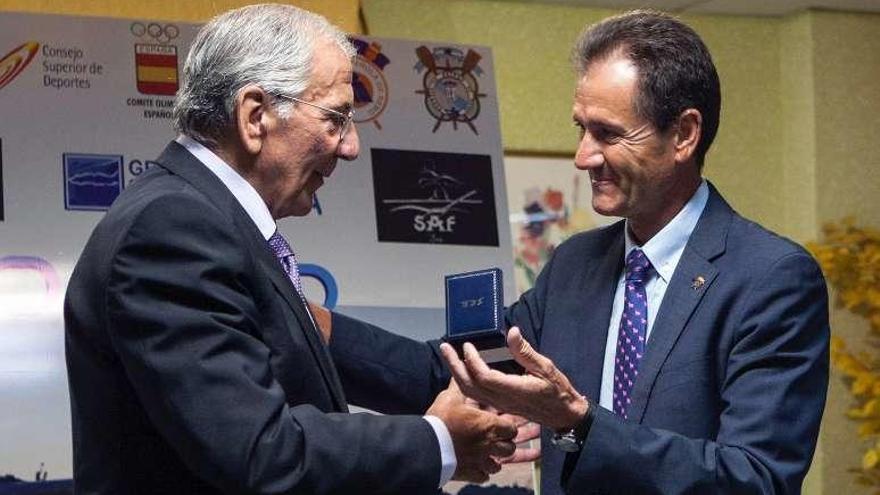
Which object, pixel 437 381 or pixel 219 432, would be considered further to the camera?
pixel 437 381

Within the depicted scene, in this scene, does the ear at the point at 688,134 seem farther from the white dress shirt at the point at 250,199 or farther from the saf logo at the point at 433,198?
the saf logo at the point at 433,198

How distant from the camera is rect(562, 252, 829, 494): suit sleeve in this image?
221cm

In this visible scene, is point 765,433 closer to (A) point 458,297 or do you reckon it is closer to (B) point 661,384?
Result: (B) point 661,384

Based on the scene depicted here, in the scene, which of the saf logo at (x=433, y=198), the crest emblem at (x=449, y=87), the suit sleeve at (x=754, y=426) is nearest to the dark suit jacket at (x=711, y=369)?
the suit sleeve at (x=754, y=426)

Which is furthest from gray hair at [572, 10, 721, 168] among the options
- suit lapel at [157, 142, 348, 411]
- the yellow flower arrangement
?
the yellow flower arrangement

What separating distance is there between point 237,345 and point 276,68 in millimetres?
439

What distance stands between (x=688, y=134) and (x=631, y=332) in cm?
35

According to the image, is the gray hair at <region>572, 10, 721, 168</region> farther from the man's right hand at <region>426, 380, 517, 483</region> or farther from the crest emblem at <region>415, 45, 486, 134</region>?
the crest emblem at <region>415, 45, 486, 134</region>

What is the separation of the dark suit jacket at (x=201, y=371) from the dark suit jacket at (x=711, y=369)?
36cm

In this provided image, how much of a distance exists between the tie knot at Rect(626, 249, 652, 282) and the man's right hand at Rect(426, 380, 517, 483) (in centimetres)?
37

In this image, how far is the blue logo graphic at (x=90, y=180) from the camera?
148 inches

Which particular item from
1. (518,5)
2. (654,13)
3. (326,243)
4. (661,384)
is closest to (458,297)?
(661,384)

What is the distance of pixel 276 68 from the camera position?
6.94 ft

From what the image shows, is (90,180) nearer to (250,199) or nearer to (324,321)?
(324,321)
